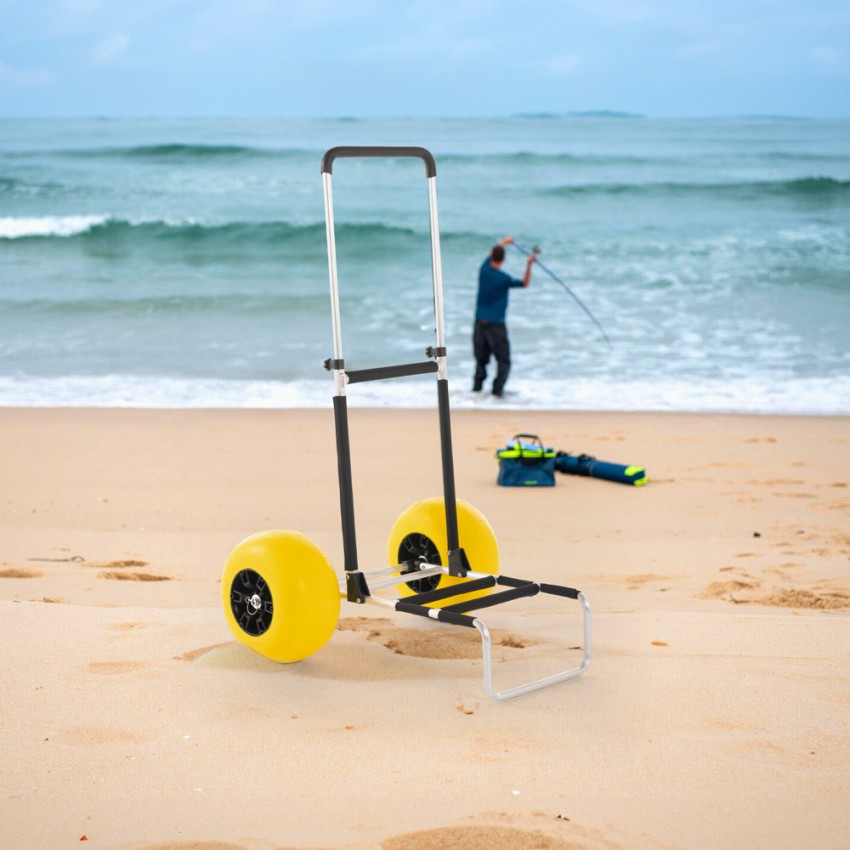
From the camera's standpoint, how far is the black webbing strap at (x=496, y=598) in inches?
140

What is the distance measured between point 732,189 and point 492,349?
20.5m

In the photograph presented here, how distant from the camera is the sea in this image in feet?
38.3

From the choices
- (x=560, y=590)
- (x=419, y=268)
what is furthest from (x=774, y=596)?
(x=419, y=268)

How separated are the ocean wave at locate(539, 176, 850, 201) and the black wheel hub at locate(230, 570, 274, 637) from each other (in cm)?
2625

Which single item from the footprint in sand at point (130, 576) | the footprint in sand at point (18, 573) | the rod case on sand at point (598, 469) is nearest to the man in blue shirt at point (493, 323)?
the rod case on sand at point (598, 469)

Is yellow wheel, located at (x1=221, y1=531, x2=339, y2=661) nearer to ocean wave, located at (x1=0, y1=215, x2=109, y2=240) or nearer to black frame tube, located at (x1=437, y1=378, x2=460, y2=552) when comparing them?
black frame tube, located at (x1=437, y1=378, x2=460, y2=552)

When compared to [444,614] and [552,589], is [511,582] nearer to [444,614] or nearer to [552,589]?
[552,589]

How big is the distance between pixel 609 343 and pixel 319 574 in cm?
1065

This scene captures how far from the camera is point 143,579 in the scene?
5039 mm

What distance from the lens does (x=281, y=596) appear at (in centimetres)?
354

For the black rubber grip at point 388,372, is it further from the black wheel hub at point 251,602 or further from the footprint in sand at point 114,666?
the footprint in sand at point 114,666

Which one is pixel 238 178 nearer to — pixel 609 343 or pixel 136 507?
pixel 609 343

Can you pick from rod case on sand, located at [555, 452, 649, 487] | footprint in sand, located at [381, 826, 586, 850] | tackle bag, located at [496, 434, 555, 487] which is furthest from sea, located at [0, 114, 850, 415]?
footprint in sand, located at [381, 826, 586, 850]

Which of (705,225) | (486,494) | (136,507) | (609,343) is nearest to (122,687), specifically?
(136,507)
